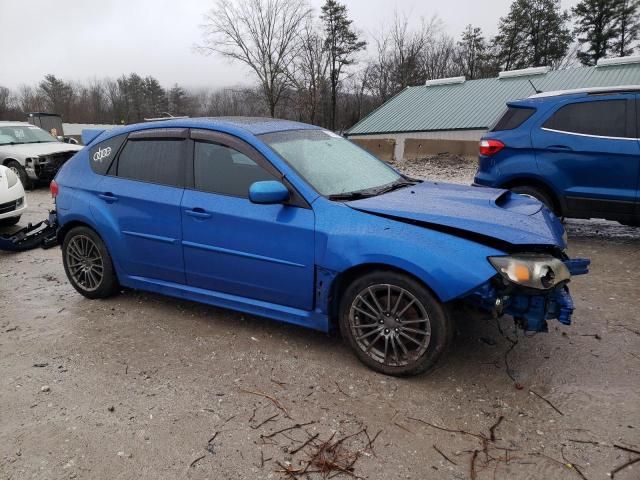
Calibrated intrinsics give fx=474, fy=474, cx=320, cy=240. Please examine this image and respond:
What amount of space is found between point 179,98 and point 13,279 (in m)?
71.3

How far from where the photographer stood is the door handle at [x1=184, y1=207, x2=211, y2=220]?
3600 mm

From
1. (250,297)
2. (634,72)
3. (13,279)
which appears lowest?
(13,279)

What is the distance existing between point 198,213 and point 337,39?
50.0 m

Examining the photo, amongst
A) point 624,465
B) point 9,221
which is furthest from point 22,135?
point 624,465

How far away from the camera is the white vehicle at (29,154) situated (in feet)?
38.0

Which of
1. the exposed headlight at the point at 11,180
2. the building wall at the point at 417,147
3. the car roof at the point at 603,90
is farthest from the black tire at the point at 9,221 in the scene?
the building wall at the point at 417,147

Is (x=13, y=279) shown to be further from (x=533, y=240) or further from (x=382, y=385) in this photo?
(x=533, y=240)

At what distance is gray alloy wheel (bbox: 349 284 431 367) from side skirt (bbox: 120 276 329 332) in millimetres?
287

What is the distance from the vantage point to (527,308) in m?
2.91

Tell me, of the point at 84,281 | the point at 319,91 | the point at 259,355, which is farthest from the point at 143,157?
the point at 319,91

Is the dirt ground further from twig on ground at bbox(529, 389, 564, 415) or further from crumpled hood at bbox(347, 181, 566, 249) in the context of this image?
crumpled hood at bbox(347, 181, 566, 249)

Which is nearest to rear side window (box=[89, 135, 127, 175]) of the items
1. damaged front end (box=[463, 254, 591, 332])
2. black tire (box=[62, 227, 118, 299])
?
black tire (box=[62, 227, 118, 299])

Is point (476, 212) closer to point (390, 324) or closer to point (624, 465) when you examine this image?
point (390, 324)

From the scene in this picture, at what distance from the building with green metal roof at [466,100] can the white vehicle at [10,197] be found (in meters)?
14.3
